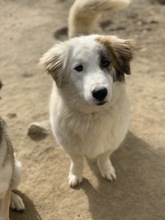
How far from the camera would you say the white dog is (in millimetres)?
2957

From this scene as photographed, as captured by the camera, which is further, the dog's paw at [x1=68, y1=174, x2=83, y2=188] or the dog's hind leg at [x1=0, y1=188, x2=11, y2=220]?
the dog's paw at [x1=68, y1=174, x2=83, y2=188]

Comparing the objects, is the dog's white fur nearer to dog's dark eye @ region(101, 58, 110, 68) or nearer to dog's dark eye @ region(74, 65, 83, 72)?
dog's dark eye @ region(74, 65, 83, 72)

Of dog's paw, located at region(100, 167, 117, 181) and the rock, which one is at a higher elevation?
the rock

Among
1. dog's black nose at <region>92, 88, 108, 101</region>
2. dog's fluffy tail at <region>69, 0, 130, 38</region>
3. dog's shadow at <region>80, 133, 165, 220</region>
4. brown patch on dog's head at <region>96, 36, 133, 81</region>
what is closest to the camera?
dog's black nose at <region>92, 88, 108, 101</region>

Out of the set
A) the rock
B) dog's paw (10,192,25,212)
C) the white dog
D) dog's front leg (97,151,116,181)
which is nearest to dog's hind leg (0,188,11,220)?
dog's paw (10,192,25,212)

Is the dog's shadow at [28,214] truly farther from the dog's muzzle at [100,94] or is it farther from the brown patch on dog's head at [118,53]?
the brown patch on dog's head at [118,53]

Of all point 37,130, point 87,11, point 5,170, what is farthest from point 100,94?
point 37,130

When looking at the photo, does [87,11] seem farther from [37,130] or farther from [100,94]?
[37,130]

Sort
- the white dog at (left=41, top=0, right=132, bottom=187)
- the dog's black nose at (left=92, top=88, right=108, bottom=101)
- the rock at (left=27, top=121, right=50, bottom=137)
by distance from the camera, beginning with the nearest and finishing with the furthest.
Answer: the dog's black nose at (left=92, top=88, right=108, bottom=101) < the white dog at (left=41, top=0, right=132, bottom=187) < the rock at (left=27, top=121, right=50, bottom=137)

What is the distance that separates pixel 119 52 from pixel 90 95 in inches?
20.5

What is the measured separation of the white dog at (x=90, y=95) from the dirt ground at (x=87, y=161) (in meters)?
0.20

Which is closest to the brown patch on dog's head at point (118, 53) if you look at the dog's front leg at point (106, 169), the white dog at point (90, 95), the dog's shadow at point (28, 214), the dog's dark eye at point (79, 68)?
the white dog at point (90, 95)

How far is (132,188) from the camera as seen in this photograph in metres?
3.53

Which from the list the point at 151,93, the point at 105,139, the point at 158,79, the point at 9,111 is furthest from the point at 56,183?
the point at 158,79
